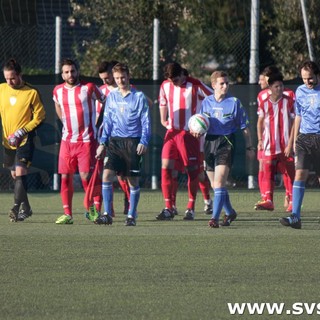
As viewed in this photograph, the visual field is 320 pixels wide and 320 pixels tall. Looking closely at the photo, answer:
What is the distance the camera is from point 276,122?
697 inches

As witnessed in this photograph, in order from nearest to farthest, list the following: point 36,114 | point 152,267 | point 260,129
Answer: point 152,267 → point 36,114 → point 260,129

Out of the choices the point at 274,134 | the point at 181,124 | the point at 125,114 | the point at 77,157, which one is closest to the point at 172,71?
the point at 181,124

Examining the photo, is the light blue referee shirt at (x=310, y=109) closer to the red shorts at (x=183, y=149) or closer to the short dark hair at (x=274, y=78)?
the red shorts at (x=183, y=149)

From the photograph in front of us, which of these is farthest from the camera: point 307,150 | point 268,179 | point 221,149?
point 268,179

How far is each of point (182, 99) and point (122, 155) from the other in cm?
194

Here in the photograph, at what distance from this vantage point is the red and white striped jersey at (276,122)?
687 inches

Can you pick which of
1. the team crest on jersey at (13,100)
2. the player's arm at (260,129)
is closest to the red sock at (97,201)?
the team crest on jersey at (13,100)

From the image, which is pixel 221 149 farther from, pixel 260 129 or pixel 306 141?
pixel 260 129

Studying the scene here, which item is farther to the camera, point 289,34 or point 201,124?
point 289,34

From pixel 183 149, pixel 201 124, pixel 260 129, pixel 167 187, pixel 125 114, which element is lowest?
pixel 167 187

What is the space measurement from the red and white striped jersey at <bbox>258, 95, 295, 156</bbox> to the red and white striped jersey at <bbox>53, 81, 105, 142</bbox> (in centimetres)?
344

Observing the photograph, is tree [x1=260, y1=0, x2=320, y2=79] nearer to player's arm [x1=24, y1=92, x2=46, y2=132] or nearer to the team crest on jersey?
player's arm [x1=24, y1=92, x2=46, y2=132]

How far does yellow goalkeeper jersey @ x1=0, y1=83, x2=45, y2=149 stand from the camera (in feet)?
48.5

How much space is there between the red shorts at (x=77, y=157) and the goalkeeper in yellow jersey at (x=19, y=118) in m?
0.44
